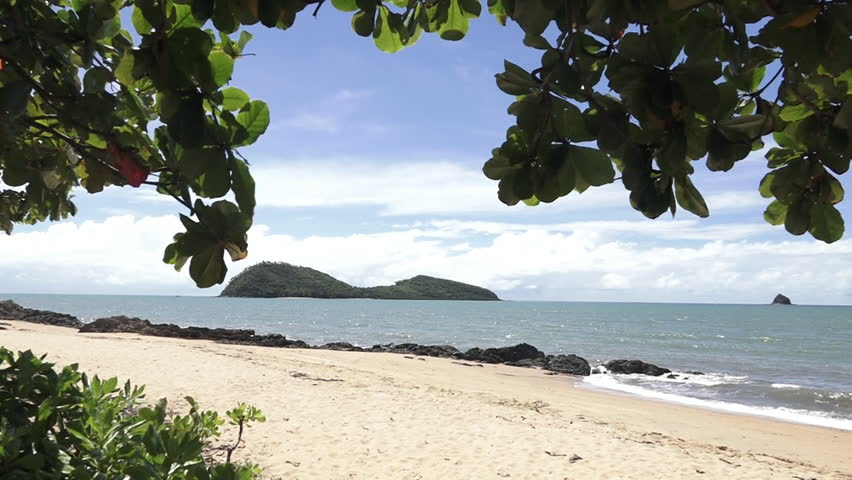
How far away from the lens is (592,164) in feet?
3.10

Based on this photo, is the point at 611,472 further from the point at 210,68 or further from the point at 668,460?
the point at 210,68

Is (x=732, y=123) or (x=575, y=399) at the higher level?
(x=732, y=123)

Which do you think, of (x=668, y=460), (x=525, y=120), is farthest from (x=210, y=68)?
(x=668, y=460)

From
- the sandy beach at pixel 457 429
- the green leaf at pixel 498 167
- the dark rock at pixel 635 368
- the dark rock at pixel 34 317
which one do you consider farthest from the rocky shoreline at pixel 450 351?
the green leaf at pixel 498 167

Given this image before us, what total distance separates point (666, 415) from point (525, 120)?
40.8 feet

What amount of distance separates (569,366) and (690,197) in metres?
21.5

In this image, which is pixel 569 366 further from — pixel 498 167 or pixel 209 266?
pixel 209 266

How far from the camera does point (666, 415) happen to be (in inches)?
468

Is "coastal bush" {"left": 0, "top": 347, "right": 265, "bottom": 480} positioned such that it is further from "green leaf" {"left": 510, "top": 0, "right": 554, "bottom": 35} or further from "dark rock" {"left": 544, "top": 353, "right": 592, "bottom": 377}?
"dark rock" {"left": 544, "top": 353, "right": 592, "bottom": 377}

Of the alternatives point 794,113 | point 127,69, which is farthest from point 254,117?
point 794,113

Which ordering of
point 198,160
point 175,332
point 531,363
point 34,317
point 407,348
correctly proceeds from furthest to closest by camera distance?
point 34,317
point 407,348
point 175,332
point 531,363
point 198,160

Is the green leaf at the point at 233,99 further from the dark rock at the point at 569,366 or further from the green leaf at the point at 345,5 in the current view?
the dark rock at the point at 569,366

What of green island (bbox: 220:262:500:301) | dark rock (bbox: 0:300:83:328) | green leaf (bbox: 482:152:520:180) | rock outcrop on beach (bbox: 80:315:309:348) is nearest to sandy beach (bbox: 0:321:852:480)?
green leaf (bbox: 482:152:520:180)

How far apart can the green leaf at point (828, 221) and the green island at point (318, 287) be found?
126 metres
